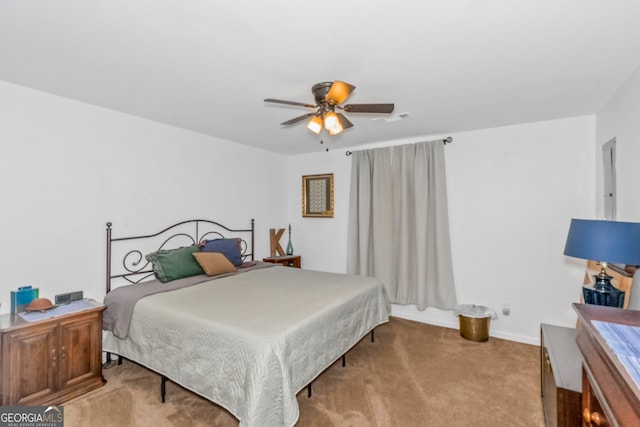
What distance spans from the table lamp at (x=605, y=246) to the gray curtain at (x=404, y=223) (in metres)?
1.80

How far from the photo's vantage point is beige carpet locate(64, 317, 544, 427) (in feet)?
6.78

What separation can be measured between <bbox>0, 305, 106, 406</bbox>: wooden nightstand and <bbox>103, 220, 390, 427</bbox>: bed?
0.67 ft

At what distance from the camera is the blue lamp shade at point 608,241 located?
1672 millimetres

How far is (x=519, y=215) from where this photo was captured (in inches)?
134

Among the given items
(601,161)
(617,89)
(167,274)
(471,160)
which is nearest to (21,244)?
(167,274)

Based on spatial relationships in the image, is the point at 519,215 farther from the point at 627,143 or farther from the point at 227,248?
the point at 227,248

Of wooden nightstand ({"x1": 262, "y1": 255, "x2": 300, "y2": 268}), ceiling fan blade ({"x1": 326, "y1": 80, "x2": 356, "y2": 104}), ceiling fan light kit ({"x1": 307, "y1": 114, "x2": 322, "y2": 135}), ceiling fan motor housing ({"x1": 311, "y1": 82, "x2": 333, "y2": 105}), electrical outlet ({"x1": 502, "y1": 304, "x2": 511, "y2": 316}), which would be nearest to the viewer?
ceiling fan blade ({"x1": 326, "y1": 80, "x2": 356, "y2": 104})

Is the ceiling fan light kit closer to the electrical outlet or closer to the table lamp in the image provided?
the table lamp

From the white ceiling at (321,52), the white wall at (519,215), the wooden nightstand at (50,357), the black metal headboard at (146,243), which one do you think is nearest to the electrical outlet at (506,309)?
the white wall at (519,215)

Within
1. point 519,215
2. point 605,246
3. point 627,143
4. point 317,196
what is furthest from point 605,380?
point 317,196

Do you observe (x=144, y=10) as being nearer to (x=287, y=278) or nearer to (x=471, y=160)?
(x=287, y=278)

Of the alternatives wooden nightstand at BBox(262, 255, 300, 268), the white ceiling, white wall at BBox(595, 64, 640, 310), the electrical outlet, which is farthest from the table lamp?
wooden nightstand at BBox(262, 255, 300, 268)

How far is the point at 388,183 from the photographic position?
417 cm
